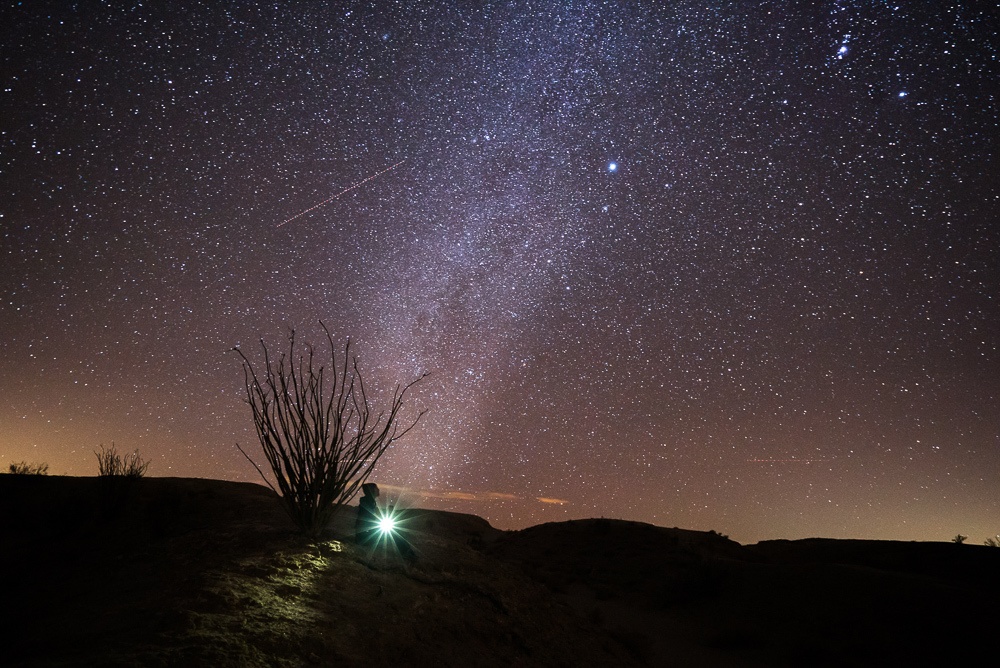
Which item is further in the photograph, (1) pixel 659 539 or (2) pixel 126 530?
(1) pixel 659 539

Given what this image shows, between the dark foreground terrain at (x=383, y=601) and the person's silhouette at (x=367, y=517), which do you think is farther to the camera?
the person's silhouette at (x=367, y=517)

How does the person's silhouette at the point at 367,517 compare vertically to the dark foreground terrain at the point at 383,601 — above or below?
above

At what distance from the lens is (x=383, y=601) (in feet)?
16.9

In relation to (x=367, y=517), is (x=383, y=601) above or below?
below

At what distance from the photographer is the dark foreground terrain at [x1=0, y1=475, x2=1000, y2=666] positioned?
12.1 feet

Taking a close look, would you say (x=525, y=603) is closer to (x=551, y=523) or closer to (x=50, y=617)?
(x=50, y=617)

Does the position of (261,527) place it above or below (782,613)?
above

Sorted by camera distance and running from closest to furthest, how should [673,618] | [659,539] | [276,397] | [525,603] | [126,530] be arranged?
[276,397] < [525,603] < [126,530] < [673,618] < [659,539]

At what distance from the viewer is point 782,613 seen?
31.0 feet

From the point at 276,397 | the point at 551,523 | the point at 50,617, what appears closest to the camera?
the point at 50,617

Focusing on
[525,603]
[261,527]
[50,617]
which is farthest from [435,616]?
[50,617]

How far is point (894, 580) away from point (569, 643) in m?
7.82

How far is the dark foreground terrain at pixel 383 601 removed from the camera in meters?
3.69

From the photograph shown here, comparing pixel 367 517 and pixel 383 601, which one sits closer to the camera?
pixel 383 601
